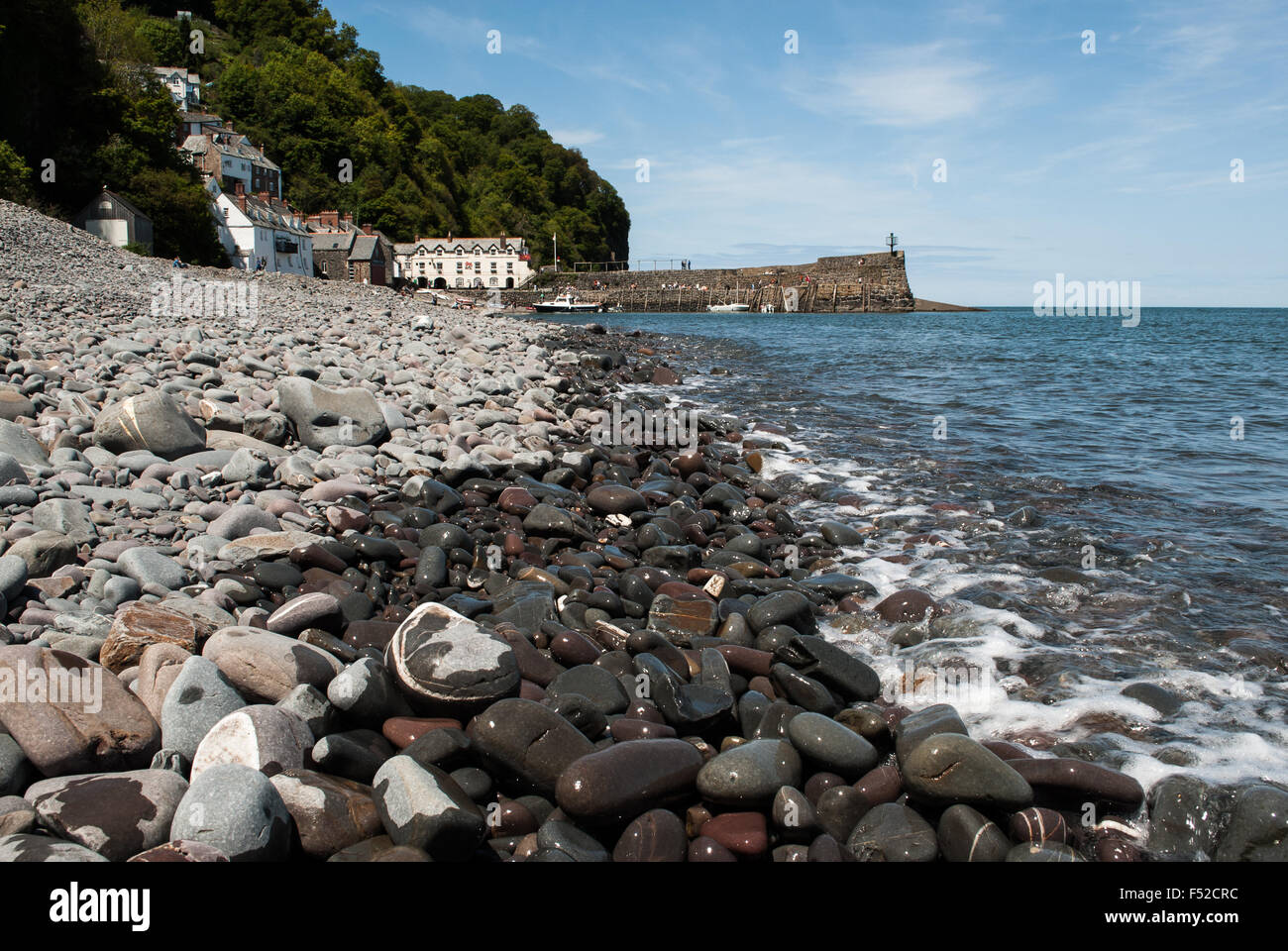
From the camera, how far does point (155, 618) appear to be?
4074 mm

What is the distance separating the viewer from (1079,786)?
3.81 metres

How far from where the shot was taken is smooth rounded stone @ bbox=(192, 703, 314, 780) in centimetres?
327

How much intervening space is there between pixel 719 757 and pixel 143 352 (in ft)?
31.7

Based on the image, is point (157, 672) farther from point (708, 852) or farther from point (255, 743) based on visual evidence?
point (708, 852)

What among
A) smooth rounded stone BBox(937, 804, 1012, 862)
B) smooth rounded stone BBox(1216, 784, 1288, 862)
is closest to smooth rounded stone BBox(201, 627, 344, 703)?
smooth rounded stone BBox(937, 804, 1012, 862)

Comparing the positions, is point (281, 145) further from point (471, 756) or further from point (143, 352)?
point (471, 756)

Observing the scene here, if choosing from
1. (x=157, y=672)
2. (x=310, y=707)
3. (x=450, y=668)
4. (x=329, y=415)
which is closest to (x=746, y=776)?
(x=450, y=668)

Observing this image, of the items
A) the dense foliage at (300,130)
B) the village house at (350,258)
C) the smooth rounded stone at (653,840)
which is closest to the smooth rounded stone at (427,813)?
the smooth rounded stone at (653,840)

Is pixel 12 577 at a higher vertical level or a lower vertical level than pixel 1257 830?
Answer: higher

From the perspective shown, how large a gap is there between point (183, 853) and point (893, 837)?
2810 millimetres

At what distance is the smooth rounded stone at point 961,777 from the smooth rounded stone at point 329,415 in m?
6.78

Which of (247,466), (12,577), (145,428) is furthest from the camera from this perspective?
(145,428)

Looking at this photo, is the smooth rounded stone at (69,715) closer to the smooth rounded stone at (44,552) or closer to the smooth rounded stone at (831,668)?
the smooth rounded stone at (44,552)
